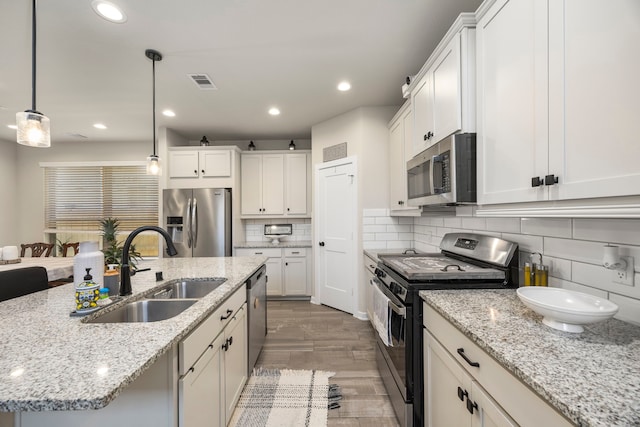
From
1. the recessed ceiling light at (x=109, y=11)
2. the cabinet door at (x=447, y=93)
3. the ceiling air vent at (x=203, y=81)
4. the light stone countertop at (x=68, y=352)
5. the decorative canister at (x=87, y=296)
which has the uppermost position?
the ceiling air vent at (x=203, y=81)

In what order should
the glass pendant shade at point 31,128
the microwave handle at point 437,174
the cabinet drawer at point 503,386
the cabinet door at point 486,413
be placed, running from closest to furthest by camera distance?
1. the cabinet drawer at point 503,386
2. the cabinet door at point 486,413
3. the glass pendant shade at point 31,128
4. the microwave handle at point 437,174

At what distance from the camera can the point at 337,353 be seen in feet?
8.55

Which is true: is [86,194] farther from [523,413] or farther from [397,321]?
[523,413]

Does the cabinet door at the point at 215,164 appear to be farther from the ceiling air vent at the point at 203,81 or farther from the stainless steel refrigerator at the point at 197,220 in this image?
the ceiling air vent at the point at 203,81

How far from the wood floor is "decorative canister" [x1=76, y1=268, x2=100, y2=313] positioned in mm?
1547

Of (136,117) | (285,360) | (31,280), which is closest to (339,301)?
(285,360)

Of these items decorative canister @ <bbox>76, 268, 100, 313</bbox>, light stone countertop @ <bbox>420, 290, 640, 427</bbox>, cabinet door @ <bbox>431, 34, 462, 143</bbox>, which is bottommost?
light stone countertop @ <bbox>420, 290, 640, 427</bbox>

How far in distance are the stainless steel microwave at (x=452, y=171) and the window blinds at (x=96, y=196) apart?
479 centimetres

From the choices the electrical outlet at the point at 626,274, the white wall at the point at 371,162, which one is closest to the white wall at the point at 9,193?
the white wall at the point at 371,162

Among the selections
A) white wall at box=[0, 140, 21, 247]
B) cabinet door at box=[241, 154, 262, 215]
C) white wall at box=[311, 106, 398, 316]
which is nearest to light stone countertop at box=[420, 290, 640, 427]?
white wall at box=[311, 106, 398, 316]

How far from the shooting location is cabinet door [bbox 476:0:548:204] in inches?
41.1

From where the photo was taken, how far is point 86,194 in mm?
4848

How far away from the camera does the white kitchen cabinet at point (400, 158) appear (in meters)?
2.59

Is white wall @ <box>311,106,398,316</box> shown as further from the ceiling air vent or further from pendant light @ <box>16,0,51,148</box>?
pendant light @ <box>16,0,51,148</box>
